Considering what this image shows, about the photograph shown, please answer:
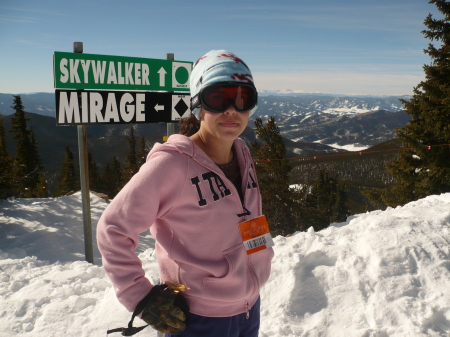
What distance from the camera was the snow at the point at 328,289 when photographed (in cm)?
333

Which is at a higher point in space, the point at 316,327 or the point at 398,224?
the point at 398,224

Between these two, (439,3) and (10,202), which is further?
(439,3)

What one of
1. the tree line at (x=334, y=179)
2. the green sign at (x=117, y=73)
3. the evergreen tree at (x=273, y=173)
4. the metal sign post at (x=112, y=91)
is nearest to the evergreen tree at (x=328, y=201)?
the tree line at (x=334, y=179)

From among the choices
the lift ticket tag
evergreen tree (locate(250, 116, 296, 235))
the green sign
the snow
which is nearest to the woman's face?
the lift ticket tag

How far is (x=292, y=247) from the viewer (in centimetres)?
495

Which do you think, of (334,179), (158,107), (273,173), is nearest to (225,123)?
(158,107)

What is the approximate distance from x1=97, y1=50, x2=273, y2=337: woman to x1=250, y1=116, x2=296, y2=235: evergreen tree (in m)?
27.0

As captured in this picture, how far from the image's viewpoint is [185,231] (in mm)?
1615

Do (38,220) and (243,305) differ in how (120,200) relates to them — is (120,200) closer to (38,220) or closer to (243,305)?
(243,305)

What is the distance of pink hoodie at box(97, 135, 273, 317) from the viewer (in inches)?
58.8

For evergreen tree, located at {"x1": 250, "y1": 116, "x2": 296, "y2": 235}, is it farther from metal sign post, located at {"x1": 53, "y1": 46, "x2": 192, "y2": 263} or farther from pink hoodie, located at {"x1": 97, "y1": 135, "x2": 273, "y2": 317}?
pink hoodie, located at {"x1": 97, "y1": 135, "x2": 273, "y2": 317}

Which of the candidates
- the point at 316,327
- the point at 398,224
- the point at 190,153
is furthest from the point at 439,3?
the point at 190,153

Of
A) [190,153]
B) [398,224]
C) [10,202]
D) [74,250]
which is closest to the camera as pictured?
[190,153]

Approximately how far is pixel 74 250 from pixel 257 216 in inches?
300
